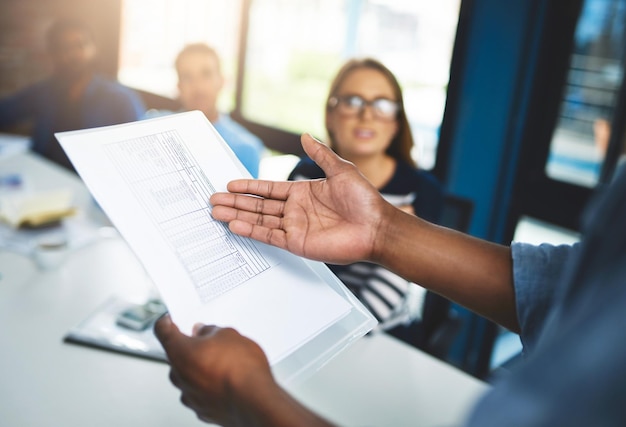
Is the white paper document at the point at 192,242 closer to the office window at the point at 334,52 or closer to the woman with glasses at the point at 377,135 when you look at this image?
the woman with glasses at the point at 377,135

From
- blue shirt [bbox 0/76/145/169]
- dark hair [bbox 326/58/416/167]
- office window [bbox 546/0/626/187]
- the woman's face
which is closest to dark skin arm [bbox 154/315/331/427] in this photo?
the woman's face

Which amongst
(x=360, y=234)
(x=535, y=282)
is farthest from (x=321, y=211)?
(x=535, y=282)

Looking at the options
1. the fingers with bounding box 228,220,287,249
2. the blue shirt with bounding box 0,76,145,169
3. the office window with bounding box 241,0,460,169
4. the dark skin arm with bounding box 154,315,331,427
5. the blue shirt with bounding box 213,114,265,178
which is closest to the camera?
the dark skin arm with bounding box 154,315,331,427

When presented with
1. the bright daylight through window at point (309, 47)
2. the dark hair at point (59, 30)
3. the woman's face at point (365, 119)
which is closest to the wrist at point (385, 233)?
the woman's face at point (365, 119)

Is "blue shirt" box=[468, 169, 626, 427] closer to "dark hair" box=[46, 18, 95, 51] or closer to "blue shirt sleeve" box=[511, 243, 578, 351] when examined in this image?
"blue shirt sleeve" box=[511, 243, 578, 351]

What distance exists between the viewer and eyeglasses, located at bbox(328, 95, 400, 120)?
201cm

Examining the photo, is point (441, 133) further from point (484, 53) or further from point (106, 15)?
point (106, 15)

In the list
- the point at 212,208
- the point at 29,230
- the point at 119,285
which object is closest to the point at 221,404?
the point at 212,208

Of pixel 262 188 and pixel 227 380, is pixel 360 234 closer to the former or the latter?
pixel 262 188

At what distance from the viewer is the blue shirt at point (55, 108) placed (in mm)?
3430

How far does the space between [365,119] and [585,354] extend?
5.43 feet

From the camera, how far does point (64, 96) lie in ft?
12.0

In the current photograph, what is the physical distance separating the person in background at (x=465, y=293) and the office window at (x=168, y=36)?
2.71 metres

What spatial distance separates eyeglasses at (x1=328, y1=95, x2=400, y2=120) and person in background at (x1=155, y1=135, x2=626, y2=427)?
0.98 m
